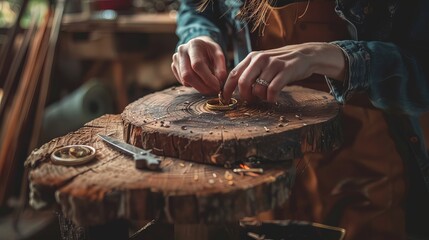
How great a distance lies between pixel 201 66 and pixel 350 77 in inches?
16.9

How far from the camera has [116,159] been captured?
1209mm

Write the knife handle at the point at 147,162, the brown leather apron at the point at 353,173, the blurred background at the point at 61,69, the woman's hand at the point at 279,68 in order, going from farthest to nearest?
the blurred background at the point at 61,69, the brown leather apron at the point at 353,173, the woman's hand at the point at 279,68, the knife handle at the point at 147,162

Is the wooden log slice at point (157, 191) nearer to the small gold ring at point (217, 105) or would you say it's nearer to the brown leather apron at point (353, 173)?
the small gold ring at point (217, 105)

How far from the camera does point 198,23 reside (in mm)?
1891

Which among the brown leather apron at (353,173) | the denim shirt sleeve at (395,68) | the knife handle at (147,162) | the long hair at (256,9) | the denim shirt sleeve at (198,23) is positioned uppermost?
the long hair at (256,9)

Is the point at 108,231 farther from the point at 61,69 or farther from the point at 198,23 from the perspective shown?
the point at 61,69

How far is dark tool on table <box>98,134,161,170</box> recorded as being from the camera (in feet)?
3.72

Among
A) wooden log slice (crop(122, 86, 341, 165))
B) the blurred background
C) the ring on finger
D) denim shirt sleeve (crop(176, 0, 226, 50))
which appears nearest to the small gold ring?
wooden log slice (crop(122, 86, 341, 165))

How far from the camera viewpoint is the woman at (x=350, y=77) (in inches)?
54.2

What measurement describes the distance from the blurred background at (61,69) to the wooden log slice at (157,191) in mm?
1806

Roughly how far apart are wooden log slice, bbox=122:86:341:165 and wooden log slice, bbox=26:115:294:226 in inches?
1.7

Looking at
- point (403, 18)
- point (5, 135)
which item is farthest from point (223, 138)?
point (5, 135)

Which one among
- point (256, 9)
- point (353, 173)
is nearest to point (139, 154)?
point (256, 9)

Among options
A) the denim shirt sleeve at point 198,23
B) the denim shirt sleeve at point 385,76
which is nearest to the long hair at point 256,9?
the denim shirt sleeve at point 198,23
